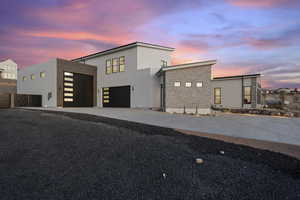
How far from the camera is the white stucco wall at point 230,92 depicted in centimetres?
1503

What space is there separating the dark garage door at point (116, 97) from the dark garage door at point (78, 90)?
1.86 m

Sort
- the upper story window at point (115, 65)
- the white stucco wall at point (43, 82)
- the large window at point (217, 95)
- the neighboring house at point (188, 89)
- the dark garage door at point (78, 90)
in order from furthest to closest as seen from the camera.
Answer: the large window at point (217, 95) → the upper story window at point (115, 65) → the dark garage door at point (78, 90) → the white stucco wall at point (43, 82) → the neighboring house at point (188, 89)

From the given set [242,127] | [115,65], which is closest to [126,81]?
[115,65]

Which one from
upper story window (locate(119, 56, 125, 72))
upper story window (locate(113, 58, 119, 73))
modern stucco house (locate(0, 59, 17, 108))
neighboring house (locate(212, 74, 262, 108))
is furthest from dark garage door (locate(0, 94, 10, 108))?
neighboring house (locate(212, 74, 262, 108))

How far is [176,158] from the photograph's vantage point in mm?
2766

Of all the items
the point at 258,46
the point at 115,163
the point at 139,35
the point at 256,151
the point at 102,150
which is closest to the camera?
the point at 115,163

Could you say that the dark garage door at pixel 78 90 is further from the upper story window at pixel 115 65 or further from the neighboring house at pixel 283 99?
the neighboring house at pixel 283 99

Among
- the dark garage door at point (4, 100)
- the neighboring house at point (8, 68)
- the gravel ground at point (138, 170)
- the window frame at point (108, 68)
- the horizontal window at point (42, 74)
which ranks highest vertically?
the neighboring house at point (8, 68)

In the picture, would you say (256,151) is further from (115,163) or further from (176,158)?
(115,163)

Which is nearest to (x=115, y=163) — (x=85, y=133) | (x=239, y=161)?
(x=85, y=133)

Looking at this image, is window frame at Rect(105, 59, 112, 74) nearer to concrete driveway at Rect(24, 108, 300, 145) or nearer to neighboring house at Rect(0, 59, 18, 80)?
concrete driveway at Rect(24, 108, 300, 145)

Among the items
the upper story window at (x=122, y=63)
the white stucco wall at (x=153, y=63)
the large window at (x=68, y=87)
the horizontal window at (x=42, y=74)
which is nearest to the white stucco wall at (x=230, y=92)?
the white stucco wall at (x=153, y=63)

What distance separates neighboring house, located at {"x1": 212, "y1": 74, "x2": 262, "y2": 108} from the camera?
14.3 m

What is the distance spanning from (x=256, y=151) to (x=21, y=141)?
18.8 ft
